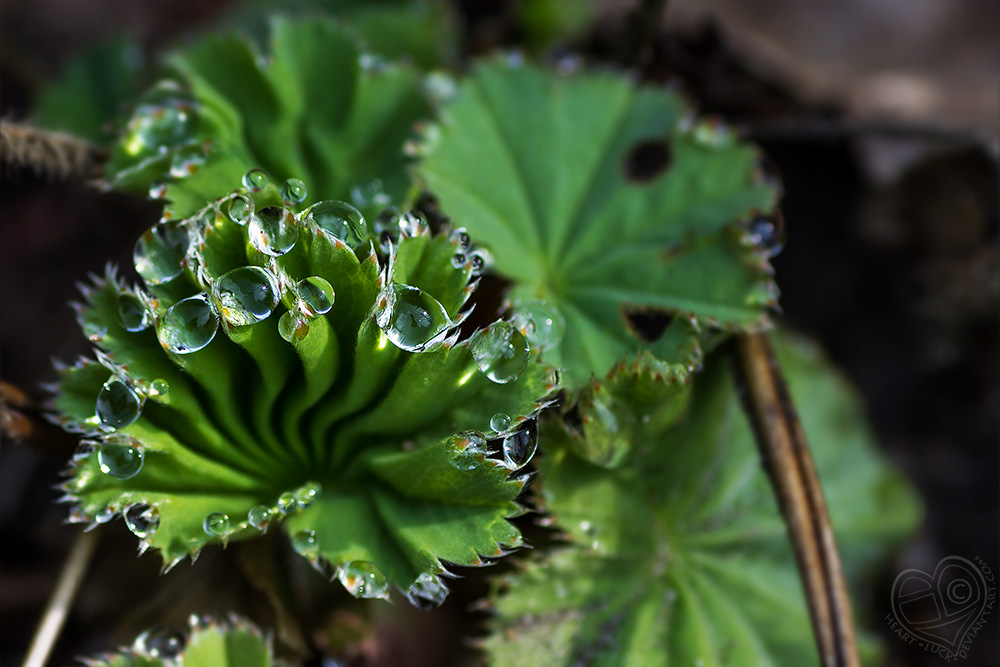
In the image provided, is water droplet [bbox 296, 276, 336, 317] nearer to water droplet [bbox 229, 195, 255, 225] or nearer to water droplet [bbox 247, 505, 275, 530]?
water droplet [bbox 229, 195, 255, 225]

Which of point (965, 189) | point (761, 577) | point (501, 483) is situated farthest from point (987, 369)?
point (501, 483)

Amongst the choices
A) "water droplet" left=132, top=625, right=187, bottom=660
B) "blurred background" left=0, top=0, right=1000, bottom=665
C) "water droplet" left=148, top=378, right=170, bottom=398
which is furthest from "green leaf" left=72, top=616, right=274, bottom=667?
"blurred background" left=0, top=0, right=1000, bottom=665

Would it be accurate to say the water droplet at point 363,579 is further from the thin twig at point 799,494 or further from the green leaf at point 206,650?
the thin twig at point 799,494

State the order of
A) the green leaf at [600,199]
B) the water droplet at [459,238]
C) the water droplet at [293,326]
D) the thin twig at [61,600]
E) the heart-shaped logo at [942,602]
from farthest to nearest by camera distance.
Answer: the heart-shaped logo at [942,602] < the green leaf at [600,199] < the thin twig at [61,600] < the water droplet at [459,238] < the water droplet at [293,326]

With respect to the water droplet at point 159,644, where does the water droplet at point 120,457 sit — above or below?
above

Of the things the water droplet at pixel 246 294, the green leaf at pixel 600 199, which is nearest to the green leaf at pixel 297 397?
the water droplet at pixel 246 294

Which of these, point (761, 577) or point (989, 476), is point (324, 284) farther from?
point (989, 476)

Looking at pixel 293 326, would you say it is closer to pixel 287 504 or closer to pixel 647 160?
pixel 287 504
